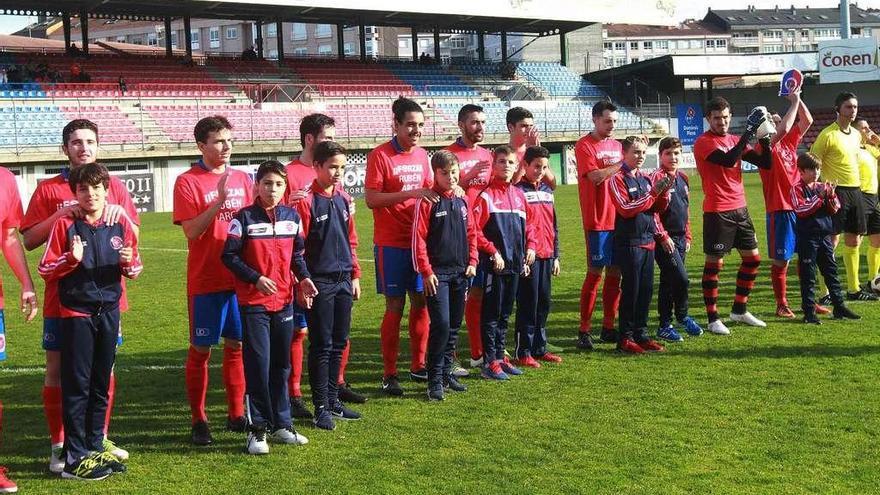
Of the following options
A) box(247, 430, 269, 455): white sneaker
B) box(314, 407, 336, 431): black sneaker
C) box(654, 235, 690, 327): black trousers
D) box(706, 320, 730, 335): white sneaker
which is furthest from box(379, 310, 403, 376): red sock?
box(706, 320, 730, 335): white sneaker

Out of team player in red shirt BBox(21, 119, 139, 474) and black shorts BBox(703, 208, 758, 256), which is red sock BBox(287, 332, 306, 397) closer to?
team player in red shirt BBox(21, 119, 139, 474)

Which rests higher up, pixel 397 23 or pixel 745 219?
pixel 397 23

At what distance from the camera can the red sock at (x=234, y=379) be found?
20.1 ft

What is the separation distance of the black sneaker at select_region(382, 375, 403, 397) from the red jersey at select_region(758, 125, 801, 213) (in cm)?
447

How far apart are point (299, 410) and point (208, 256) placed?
1.32 m

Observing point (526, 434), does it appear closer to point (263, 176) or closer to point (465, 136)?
point (263, 176)

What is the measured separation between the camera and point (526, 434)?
5.95 m

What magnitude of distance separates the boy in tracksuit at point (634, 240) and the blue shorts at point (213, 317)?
3.67 metres

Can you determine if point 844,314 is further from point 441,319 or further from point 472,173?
point 441,319

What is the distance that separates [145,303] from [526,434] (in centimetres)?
804

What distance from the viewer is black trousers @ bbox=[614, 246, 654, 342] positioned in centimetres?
837

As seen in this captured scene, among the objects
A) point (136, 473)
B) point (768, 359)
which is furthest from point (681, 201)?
A: point (136, 473)

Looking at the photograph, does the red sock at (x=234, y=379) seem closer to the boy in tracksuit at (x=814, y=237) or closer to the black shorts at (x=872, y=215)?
the boy in tracksuit at (x=814, y=237)

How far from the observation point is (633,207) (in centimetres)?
828
